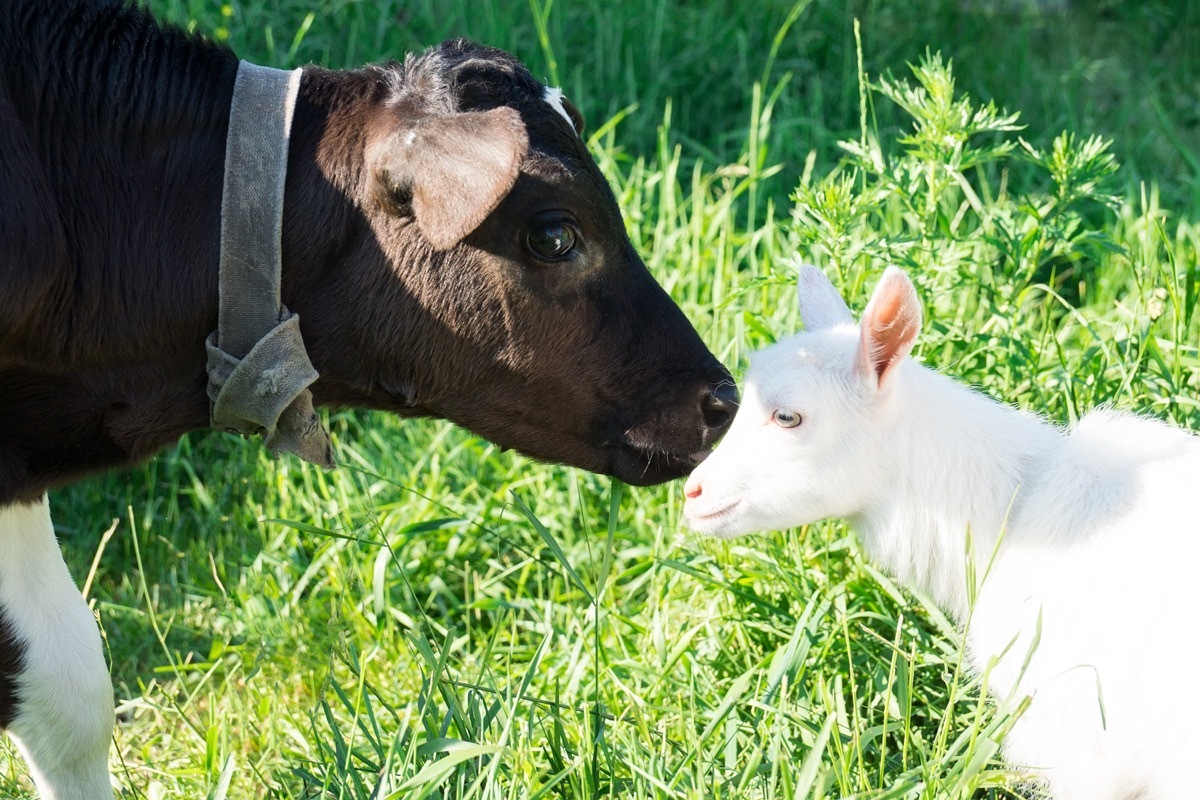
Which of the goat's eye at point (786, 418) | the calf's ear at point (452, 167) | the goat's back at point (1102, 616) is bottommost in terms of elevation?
the goat's back at point (1102, 616)

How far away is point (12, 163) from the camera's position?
9.06 ft

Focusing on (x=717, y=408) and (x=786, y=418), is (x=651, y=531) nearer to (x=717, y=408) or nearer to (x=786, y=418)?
(x=717, y=408)

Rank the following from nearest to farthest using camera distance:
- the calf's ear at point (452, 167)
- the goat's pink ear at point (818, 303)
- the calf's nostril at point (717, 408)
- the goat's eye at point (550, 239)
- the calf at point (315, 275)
Answer: the calf's ear at point (452, 167), the calf at point (315, 275), the goat's eye at point (550, 239), the calf's nostril at point (717, 408), the goat's pink ear at point (818, 303)

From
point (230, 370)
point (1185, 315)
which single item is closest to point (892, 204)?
point (1185, 315)

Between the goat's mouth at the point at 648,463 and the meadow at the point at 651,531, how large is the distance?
244mm

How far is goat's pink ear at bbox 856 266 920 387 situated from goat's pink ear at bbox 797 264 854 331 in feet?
1.13

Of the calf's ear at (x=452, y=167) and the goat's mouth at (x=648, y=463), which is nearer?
the calf's ear at (x=452, y=167)

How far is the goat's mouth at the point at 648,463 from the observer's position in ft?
10.2

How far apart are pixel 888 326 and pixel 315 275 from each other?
122cm

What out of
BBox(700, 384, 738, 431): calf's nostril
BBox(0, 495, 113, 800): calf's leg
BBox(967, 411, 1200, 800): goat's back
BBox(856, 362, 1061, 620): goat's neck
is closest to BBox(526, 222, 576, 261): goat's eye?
BBox(700, 384, 738, 431): calf's nostril

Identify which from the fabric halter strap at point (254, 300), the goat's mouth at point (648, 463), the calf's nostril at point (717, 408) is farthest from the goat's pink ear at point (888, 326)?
the fabric halter strap at point (254, 300)

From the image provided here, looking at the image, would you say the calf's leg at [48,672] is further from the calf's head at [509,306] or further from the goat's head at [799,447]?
the goat's head at [799,447]

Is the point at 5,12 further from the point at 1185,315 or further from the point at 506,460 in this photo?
the point at 1185,315

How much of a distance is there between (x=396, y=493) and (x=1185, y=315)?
2.50m
